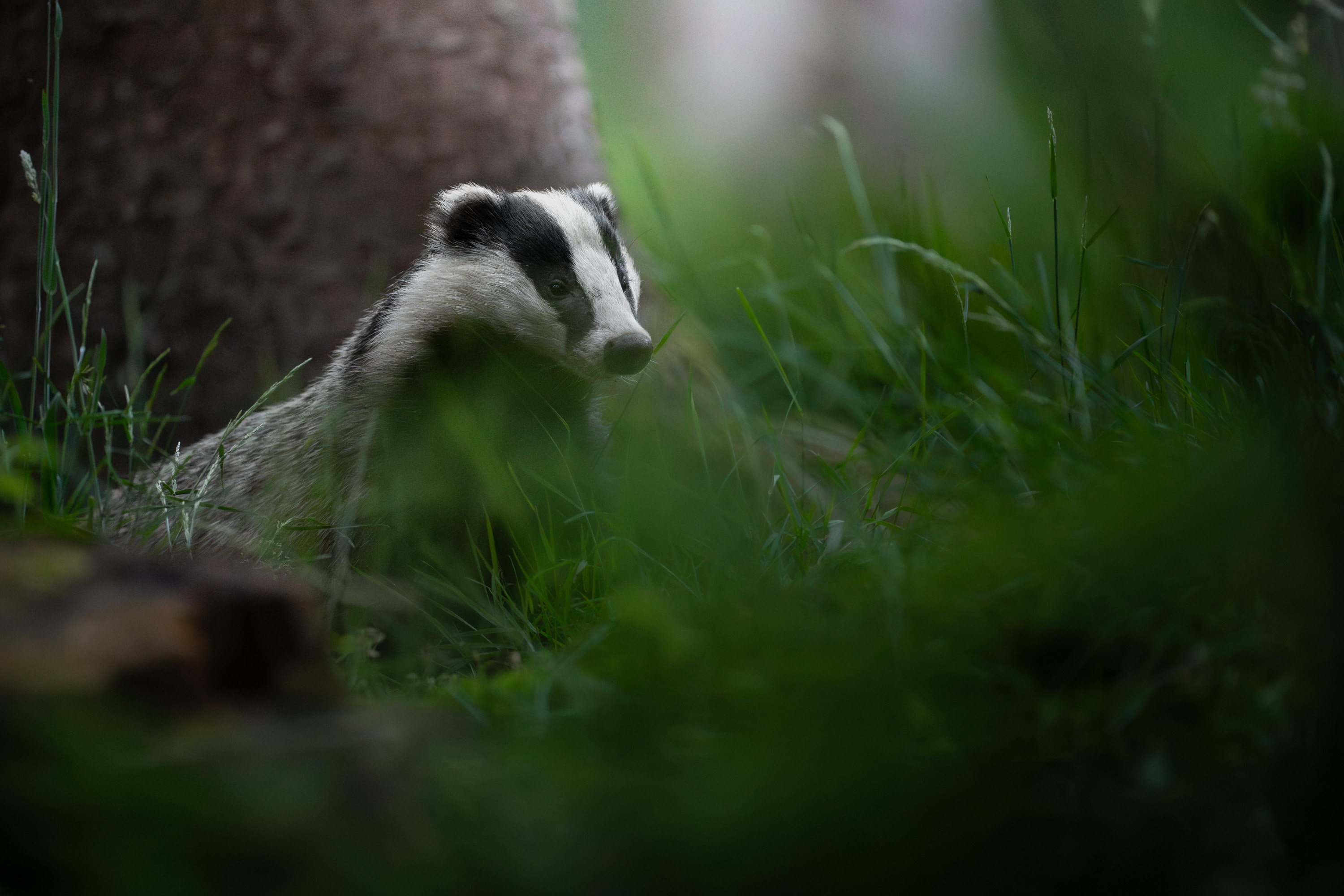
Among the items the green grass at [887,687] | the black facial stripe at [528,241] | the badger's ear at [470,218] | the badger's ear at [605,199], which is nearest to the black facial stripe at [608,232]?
the badger's ear at [605,199]

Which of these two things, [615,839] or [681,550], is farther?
[681,550]

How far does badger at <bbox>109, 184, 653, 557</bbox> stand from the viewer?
2.64 meters

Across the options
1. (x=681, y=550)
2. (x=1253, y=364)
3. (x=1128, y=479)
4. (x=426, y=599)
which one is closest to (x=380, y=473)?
(x=426, y=599)

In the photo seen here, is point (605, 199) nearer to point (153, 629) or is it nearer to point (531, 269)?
point (531, 269)

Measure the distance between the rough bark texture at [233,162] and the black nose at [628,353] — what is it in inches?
47.6

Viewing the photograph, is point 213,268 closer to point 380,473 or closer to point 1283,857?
point 380,473

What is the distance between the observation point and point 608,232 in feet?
9.75

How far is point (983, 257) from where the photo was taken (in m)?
3.36

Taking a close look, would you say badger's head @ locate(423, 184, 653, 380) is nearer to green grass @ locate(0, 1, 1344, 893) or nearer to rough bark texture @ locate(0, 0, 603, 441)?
rough bark texture @ locate(0, 0, 603, 441)

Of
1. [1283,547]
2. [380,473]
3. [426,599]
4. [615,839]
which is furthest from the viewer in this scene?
[380,473]

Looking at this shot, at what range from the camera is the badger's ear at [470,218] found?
284 centimetres

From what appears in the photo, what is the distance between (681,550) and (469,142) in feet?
7.19

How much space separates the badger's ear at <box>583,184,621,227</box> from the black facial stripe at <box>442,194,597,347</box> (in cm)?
31

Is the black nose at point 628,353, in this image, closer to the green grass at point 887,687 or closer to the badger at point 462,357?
the badger at point 462,357
